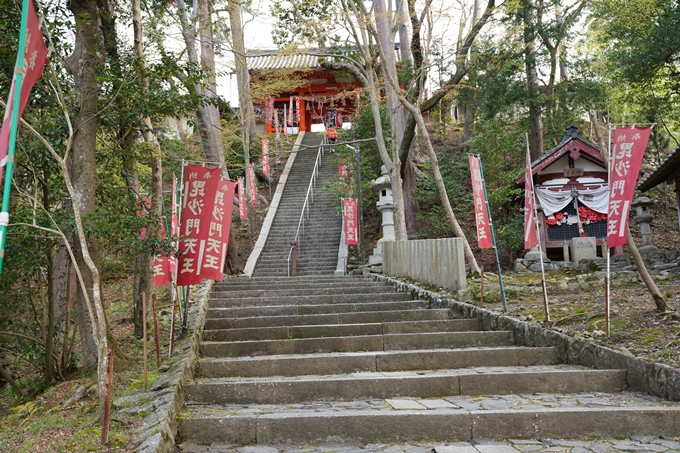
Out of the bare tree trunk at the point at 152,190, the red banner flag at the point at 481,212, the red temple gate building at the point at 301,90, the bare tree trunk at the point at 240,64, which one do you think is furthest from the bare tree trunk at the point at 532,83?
the bare tree trunk at the point at 152,190

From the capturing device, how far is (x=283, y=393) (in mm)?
5383

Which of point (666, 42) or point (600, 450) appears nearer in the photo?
point (600, 450)

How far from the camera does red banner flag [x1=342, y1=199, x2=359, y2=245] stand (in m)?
17.4

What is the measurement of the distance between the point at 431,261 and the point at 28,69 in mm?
7728

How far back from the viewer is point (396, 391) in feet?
17.8

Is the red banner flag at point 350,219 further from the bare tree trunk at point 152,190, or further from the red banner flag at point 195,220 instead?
the red banner flag at point 195,220

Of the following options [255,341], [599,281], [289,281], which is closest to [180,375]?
[255,341]

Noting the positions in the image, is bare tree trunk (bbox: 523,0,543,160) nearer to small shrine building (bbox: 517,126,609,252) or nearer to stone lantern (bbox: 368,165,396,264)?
small shrine building (bbox: 517,126,609,252)

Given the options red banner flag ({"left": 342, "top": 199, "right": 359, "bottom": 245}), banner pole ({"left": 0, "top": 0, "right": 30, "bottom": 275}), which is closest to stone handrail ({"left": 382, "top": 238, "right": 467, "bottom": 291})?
red banner flag ({"left": 342, "top": 199, "right": 359, "bottom": 245})

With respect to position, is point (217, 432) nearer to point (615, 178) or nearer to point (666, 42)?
point (615, 178)

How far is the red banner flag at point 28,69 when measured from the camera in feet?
9.18

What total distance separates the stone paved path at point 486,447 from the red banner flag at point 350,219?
1310 centimetres

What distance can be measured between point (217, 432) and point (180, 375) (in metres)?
0.98

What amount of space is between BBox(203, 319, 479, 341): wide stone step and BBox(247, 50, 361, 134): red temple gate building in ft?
72.0
